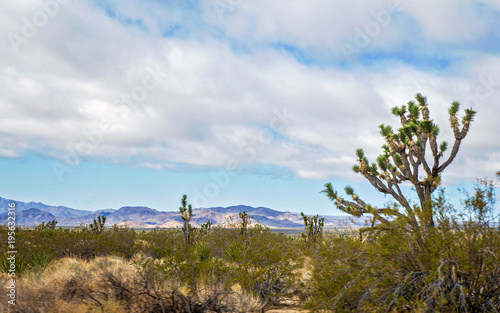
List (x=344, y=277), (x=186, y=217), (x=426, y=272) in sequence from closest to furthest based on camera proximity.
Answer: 1. (x=426, y=272)
2. (x=344, y=277)
3. (x=186, y=217)

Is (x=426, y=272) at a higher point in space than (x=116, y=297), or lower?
higher

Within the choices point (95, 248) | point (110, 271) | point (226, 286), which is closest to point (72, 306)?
point (110, 271)

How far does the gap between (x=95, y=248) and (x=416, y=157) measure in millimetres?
15755

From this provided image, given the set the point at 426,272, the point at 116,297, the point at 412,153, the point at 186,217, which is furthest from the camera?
the point at 186,217

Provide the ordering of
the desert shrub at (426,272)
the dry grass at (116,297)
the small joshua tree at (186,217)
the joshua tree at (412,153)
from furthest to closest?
the small joshua tree at (186,217)
the joshua tree at (412,153)
the dry grass at (116,297)
the desert shrub at (426,272)

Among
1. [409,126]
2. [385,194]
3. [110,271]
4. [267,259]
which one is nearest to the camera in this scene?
[110,271]

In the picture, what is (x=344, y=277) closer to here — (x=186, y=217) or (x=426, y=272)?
(x=426, y=272)

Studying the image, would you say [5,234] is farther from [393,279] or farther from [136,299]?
[393,279]

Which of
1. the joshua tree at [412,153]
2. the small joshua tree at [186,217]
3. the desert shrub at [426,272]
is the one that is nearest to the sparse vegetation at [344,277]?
the desert shrub at [426,272]

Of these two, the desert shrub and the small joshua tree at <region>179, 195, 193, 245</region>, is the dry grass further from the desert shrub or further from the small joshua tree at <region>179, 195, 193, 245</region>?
the small joshua tree at <region>179, 195, 193, 245</region>

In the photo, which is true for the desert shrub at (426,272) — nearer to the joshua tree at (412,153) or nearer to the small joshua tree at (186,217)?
the joshua tree at (412,153)

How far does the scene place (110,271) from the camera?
852 centimetres

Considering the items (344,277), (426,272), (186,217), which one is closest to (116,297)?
(344,277)

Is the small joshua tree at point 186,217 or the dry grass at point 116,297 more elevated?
the small joshua tree at point 186,217
